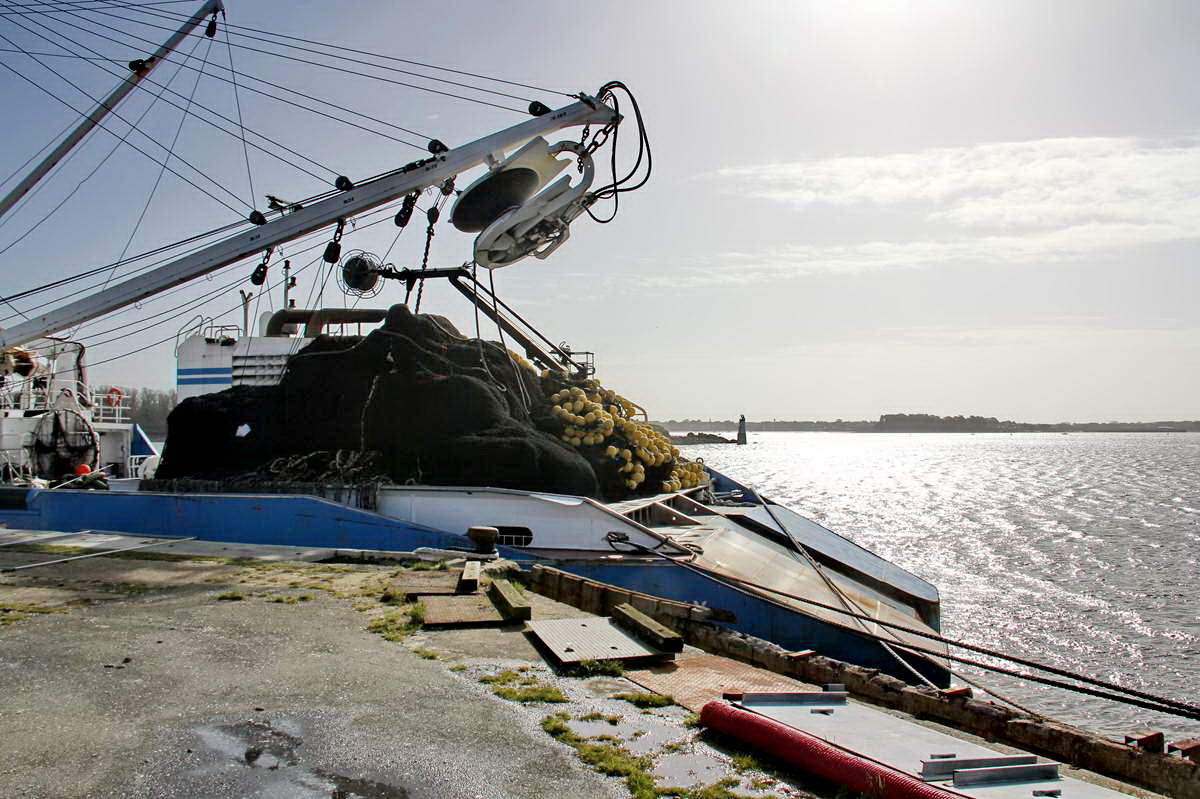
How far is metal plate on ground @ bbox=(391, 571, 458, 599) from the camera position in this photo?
413 inches

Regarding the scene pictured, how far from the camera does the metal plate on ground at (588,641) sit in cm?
785

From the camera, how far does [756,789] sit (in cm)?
503

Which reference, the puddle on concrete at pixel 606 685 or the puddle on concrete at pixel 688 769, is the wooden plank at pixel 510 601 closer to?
the puddle on concrete at pixel 606 685

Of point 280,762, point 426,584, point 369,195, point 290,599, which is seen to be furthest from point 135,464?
point 280,762

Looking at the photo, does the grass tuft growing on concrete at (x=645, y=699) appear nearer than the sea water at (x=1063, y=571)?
Yes

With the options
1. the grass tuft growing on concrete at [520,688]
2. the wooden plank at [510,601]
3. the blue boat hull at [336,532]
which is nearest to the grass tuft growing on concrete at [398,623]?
the wooden plank at [510,601]

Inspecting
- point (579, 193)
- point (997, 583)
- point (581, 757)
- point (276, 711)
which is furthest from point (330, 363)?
point (997, 583)

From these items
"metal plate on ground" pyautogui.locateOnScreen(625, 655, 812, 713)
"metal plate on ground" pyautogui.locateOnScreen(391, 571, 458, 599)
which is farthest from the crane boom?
"metal plate on ground" pyautogui.locateOnScreen(625, 655, 812, 713)

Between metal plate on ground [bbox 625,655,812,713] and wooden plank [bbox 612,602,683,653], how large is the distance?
0.62 feet

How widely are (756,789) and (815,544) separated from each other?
1573cm

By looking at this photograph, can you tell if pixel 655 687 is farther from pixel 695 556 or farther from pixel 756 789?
pixel 695 556

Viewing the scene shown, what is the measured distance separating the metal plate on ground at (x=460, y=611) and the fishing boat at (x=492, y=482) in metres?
3.66

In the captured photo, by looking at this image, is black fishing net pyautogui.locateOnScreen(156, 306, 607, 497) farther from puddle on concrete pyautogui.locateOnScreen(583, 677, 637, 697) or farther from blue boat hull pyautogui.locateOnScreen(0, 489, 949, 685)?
puddle on concrete pyautogui.locateOnScreen(583, 677, 637, 697)

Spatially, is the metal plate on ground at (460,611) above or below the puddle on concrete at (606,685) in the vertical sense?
above
